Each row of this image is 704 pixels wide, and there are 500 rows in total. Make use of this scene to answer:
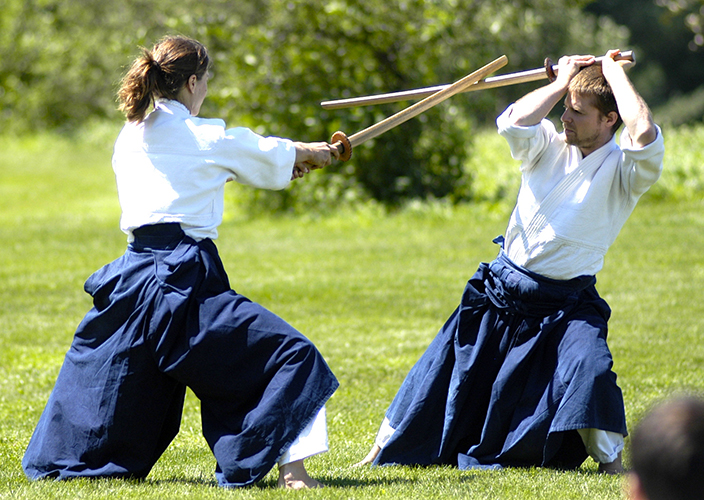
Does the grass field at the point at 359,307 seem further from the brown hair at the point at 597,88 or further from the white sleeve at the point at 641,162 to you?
the brown hair at the point at 597,88

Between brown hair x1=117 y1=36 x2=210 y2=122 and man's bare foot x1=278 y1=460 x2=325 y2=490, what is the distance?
159 centimetres

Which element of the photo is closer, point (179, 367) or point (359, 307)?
point (179, 367)

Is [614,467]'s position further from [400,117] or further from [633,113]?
[400,117]

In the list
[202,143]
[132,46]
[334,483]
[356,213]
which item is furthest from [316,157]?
[132,46]

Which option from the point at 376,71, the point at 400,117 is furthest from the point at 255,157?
the point at 376,71

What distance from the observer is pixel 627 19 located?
1603 inches

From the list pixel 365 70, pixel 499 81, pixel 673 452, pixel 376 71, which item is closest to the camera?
pixel 673 452

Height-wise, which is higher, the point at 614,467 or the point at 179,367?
the point at 179,367

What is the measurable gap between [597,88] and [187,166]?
1795mm

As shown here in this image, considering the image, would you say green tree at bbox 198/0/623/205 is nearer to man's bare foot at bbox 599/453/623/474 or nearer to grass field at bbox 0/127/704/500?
grass field at bbox 0/127/704/500

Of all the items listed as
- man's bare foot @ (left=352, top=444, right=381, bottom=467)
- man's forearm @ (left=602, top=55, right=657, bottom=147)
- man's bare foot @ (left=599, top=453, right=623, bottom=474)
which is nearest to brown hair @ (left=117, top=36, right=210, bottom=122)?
man's forearm @ (left=602, top=55, right=657, bottom=147)

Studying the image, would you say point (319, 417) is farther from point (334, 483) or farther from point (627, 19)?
point (627, 19)

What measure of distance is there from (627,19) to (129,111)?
40435mm

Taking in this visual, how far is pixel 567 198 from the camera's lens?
402cm
